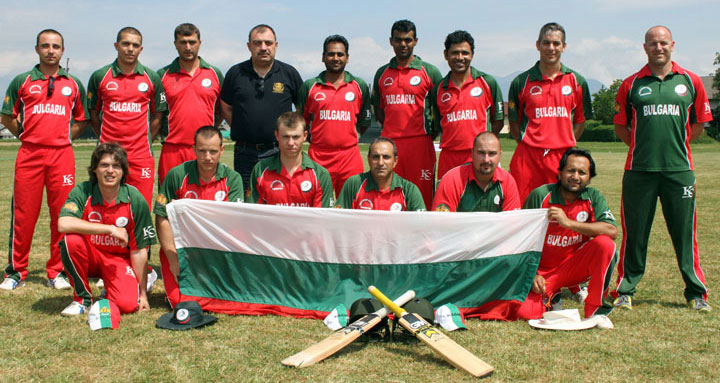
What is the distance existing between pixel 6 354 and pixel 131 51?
137 inches

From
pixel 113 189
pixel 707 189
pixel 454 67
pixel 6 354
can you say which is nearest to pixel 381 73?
pixel 454 67

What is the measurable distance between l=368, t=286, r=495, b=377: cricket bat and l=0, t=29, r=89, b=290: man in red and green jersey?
3.85 meters

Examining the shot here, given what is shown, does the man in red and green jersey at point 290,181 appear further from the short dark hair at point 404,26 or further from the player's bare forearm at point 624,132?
the player's bare forearm at point 624,132

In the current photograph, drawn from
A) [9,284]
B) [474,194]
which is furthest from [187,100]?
[474,194]

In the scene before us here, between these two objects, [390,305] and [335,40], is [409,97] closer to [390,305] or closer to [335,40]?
[335,40]

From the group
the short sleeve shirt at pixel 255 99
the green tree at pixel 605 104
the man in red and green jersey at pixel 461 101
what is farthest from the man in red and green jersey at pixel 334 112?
the green tree at pixel 605 104

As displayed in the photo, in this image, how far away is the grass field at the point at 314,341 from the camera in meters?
3.79

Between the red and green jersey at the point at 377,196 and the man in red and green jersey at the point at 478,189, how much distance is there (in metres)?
0.24

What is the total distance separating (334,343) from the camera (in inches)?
160

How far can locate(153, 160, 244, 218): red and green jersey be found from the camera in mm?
5523

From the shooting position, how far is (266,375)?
3.77 m

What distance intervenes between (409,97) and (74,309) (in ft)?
13.2

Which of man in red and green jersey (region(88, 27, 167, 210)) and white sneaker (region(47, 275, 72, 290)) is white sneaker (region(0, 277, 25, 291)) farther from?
man in red and green jersey (region(88, 27, 167, 210))

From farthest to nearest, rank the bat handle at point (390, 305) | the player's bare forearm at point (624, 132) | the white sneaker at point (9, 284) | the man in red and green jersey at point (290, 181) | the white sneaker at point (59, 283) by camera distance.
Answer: the white sneaker at point (59, 283) → the white sneaker at point (9, 284) → the player's bare forearm at point (624, 132) → the man in red and green jersey at point (290, 181) → the bat handle at point (390, 305)
